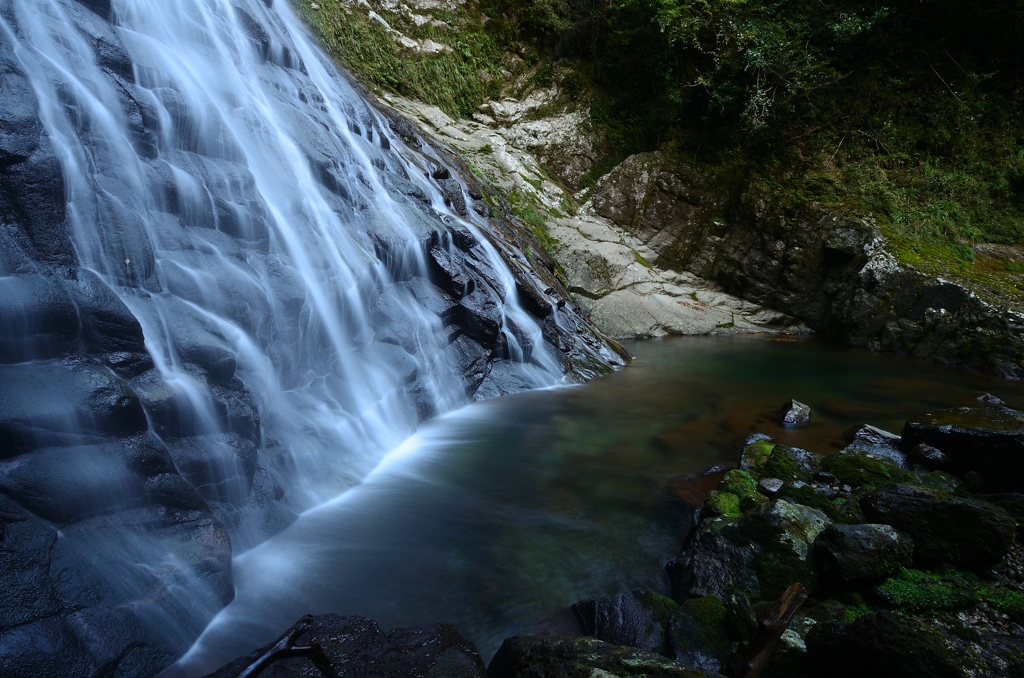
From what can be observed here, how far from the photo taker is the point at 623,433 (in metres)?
6.39

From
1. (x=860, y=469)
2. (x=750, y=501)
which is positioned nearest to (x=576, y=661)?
(x=750, y=501)

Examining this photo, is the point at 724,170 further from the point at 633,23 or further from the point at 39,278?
the point at 39,278

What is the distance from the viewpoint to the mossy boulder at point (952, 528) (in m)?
3.00

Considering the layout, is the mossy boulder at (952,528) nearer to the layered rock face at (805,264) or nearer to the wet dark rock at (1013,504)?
the wet dark rock at (1013,504)

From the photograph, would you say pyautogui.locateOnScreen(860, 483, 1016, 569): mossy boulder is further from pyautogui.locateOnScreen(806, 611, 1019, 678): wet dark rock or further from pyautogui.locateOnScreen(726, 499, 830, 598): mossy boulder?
pyautogui.locateOnScreen(806, 611, 1019, 678): wet dark rock

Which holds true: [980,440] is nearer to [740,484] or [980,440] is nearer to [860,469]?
[860,469]

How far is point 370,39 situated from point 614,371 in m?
10.5

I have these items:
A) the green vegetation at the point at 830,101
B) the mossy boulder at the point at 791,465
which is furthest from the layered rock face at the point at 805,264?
the mossy boulder at the point at 791,465

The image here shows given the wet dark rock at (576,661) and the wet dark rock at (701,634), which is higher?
the wet dark rock at (576,661)

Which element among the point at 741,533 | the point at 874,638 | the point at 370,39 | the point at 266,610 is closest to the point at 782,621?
the point at 874,638

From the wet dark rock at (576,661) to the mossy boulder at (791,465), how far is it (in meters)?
2.71

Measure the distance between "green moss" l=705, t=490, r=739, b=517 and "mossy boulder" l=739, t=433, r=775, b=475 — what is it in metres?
0.70

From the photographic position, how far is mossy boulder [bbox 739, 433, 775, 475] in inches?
195

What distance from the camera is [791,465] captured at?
4.64 m
